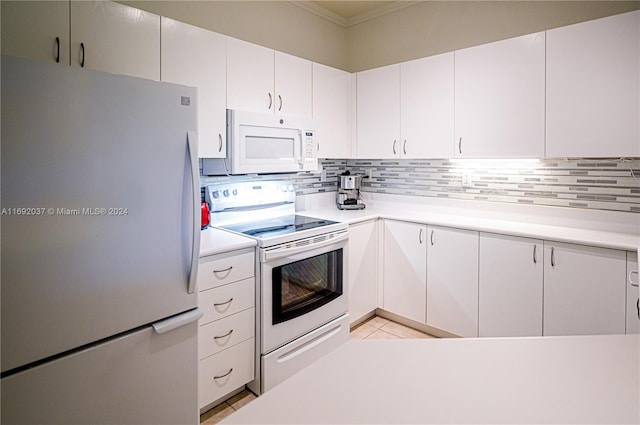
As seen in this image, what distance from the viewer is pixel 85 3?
5.90 feet

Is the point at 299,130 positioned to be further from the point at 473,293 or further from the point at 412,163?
the point at 473,293

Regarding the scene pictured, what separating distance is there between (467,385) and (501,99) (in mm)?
2374

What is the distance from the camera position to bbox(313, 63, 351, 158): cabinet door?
10.1 ft

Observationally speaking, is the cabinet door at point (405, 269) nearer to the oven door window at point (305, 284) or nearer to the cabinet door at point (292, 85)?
the oven door window at point (305, 284)

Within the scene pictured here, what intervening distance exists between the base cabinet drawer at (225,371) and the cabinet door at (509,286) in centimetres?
154

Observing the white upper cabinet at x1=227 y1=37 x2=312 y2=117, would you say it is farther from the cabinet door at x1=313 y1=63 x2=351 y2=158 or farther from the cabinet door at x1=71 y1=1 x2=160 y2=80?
the cabinet door at x1=71 y1=1 x2=160 y2=80

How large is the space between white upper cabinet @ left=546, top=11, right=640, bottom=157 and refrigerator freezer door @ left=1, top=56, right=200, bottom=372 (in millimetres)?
2112

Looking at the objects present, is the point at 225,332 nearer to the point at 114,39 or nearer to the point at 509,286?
the point at 114,39

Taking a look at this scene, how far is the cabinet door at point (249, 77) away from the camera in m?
2.41

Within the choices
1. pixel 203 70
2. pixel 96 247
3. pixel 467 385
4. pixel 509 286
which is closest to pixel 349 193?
pixel 509 286

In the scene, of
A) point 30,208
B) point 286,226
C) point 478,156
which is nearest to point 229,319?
point 286,226

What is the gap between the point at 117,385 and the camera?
59.6 inches

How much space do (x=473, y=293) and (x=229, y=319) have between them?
5.33 feet

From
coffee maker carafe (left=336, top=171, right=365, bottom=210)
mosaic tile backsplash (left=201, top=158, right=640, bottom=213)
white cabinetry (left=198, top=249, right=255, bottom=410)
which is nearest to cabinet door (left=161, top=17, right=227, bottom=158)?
mosaic tile backsplash (left=201, top=158, right=640, bottom=213)
